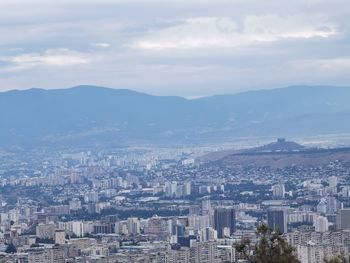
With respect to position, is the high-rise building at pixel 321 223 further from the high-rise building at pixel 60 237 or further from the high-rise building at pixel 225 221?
the high-rise building at pixel 60 237

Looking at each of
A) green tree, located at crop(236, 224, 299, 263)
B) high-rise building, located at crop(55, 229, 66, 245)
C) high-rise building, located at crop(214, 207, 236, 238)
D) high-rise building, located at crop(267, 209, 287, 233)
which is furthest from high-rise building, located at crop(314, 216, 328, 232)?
green tree, located at crop(236, 224, 299, 263)

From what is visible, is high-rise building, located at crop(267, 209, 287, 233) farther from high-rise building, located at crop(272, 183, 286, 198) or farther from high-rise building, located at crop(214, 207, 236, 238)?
high-rise building, located at crop(272, 183, 286, 198)

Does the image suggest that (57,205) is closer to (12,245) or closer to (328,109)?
(12,245)

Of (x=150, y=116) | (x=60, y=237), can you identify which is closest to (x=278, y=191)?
(x=60, y=237)

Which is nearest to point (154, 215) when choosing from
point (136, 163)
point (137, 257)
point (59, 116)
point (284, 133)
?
point (137, 257)

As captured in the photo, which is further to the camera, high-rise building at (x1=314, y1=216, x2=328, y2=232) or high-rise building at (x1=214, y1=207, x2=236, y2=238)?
high-rise building at (x1=214, y1=207, x2=236, y2=238)

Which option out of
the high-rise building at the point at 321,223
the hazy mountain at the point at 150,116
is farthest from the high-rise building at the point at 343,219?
the hazy mountain at the point at 150,116
